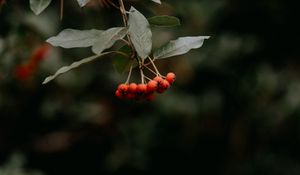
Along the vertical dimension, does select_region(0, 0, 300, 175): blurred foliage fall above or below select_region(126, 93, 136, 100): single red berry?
above

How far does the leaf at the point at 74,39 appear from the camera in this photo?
124cm

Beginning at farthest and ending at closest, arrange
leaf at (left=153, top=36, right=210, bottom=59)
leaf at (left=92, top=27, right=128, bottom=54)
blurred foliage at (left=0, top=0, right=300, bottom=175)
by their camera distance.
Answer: blurred foliage at (left=0, top=0, right=300, bottom=175) → leaf at (left=153, top=36, right=210, bottom=59) → leaf at (left=92, top=27, right=128, bottom=54)

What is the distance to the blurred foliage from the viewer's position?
158 inches

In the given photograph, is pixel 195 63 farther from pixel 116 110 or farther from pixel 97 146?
pixel 97 146

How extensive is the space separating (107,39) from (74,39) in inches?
5.0

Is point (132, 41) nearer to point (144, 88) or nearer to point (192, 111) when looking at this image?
point (144, 88)

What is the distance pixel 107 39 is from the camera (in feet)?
3.78

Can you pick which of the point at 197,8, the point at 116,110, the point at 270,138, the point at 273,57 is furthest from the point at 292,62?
the point at 116,110

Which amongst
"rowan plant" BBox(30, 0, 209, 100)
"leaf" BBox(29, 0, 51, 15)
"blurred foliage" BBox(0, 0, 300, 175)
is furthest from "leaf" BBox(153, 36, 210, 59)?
"blurred foliage" BBox(0, 0, 300, 175)

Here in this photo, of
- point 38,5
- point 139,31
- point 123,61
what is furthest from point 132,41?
point 38,5

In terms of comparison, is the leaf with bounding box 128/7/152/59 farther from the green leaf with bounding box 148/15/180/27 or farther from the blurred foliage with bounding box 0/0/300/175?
the blurred foliage with bounding box 0/0/300/175

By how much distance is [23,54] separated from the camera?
2367 millimetres

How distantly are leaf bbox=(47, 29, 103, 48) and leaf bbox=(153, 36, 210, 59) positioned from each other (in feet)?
0.59

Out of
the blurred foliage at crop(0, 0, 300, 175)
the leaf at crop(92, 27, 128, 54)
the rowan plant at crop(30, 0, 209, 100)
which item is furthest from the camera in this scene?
the blurred foliage at crop(0, 0, 300, 175)
